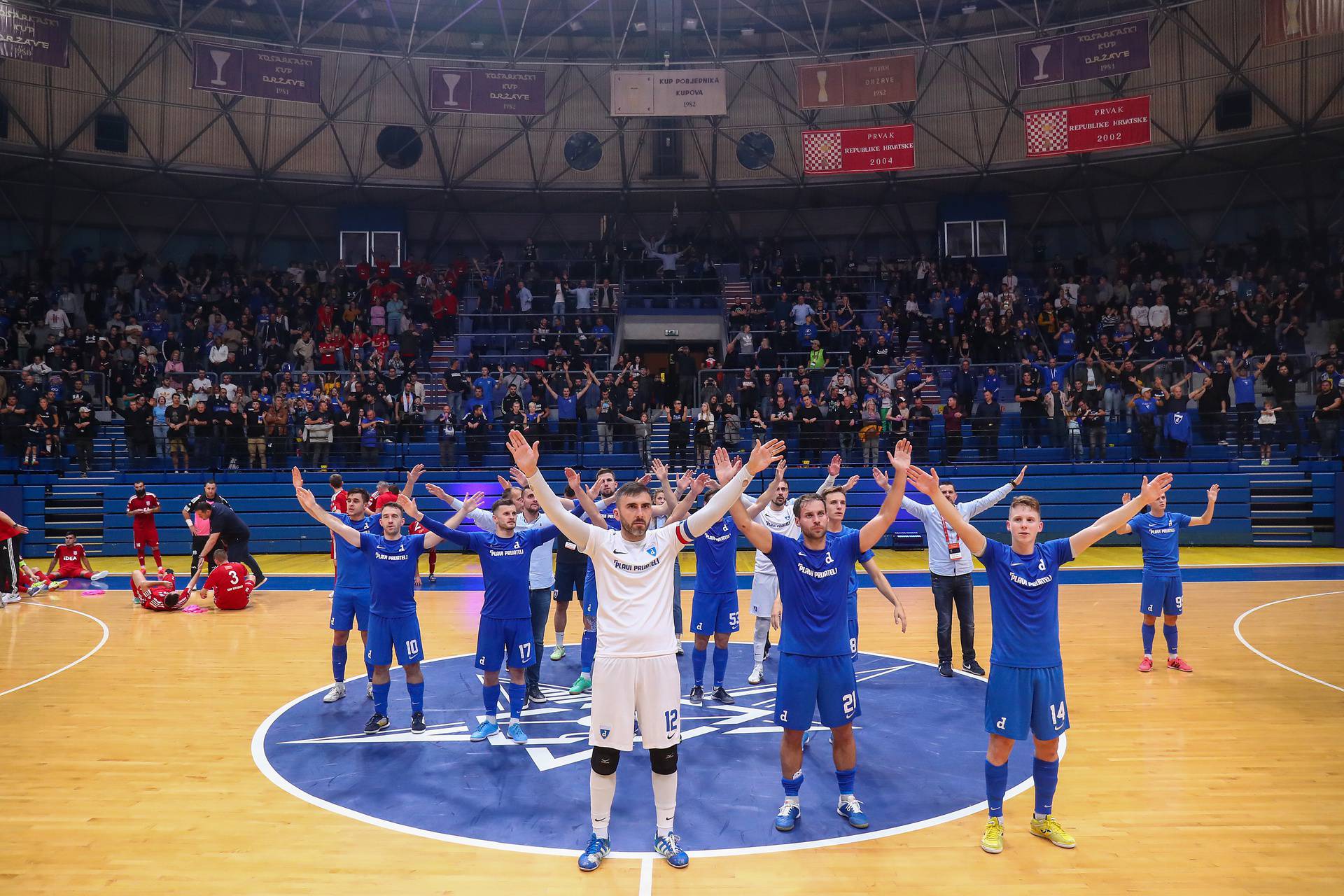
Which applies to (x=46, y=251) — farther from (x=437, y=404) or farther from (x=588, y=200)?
(x=588, y=200)

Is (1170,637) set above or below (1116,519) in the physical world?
below

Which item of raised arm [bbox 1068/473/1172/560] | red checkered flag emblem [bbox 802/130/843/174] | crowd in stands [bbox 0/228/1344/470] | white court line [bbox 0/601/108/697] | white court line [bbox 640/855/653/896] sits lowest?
white court line [bbox 640/855/653/896]

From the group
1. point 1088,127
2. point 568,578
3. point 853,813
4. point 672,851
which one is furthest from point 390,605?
point 1088,127

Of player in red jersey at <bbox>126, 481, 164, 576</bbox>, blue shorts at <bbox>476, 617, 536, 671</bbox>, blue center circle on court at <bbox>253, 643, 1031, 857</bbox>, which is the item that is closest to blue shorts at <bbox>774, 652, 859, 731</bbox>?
blue center circle on court at <bbox>253, 643, 1031, 857</bbox>

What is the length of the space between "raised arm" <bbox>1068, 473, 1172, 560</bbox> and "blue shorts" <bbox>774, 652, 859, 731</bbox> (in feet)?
6.26

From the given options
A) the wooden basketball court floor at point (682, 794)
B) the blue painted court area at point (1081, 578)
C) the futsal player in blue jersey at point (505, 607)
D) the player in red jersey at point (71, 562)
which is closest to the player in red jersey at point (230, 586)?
the blue painted court area at point (1081, 578)

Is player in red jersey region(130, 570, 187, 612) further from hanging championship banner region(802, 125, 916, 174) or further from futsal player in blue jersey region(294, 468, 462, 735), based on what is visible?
hanging championship banner region(802, 125, 916, 174)

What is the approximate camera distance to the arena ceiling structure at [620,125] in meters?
28.1

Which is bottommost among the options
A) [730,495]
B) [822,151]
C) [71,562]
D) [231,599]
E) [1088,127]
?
[231,599]

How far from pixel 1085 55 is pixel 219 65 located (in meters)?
22.0

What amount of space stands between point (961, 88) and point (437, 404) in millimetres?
20900

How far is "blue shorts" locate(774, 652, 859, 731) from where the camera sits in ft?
22.3

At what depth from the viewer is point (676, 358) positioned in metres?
26.8

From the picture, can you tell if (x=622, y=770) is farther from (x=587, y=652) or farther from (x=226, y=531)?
(x=226, y=531)
